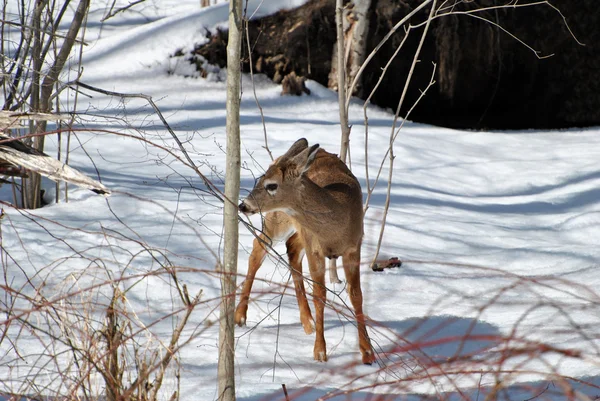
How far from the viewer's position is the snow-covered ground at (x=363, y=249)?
3107 millimetres

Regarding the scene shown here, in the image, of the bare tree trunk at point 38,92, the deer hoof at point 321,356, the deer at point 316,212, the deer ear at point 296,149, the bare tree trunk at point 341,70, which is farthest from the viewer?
the bare tree trunk at point 38,92

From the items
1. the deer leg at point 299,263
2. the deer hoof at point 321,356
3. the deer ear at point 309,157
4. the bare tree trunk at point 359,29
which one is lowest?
the deer hoof at point 321,356

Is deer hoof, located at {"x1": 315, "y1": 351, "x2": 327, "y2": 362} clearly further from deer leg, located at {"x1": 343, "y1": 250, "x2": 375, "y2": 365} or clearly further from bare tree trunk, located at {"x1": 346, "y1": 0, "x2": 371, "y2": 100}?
bare tree trunk, located at {"x1": 346, "y1": 0, "x2": 371, "y2": 100}

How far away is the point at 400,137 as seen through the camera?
31.9ft

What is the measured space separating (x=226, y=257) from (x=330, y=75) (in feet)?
27.6

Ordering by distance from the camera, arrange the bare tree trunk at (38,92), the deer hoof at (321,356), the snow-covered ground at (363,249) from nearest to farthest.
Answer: the snow-covered ground at (363,249)
the deer hoof at (321,356)
the bare tree trunk at (38,92)

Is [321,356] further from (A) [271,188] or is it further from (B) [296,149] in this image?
(B) [296,149]

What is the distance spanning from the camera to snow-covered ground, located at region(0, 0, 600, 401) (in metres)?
3.11

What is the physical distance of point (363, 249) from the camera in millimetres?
6672

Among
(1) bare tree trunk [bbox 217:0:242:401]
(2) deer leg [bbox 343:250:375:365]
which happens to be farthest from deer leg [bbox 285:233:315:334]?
(1) bare tree trunk [bbox 217:0:242:401]

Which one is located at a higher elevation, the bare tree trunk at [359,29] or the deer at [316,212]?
the bare tree trunk at [359,29]

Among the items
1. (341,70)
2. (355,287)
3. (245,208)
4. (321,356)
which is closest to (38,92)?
(341,70)

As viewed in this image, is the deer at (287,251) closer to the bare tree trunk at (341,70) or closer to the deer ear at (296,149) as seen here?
the deer ear at (296,149)

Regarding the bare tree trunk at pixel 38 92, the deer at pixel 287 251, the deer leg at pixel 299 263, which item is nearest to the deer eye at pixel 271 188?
the deer at pixel 287 251
